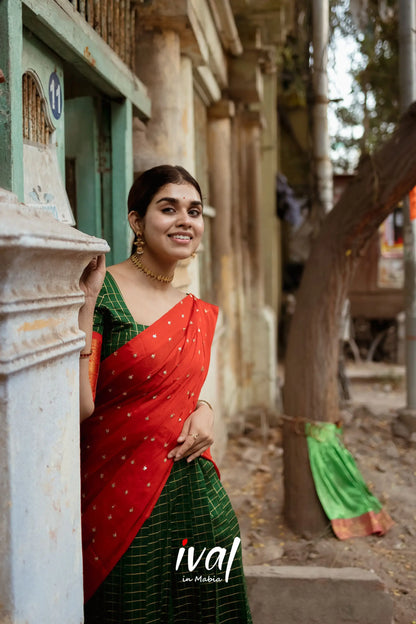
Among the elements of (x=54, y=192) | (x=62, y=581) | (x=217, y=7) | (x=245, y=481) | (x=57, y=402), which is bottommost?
(x=245, y=481)

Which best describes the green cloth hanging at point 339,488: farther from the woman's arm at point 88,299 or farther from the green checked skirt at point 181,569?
the woman's arm at point 88,299

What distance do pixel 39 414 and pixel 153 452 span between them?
2.27ft

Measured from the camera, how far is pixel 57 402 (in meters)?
1.31

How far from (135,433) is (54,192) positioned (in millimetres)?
1004

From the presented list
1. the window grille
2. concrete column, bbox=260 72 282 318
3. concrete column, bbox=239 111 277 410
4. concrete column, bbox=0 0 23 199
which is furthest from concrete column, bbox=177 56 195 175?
concrete column, bbox=260 72 282 318

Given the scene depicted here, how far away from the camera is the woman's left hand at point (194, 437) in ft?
6.22

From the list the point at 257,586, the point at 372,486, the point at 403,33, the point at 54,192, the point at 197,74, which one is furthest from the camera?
the point at 403,33

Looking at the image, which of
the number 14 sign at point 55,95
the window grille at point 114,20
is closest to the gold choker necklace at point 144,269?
the number 14 sign at point 55,95

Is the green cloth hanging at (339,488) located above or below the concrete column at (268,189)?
below

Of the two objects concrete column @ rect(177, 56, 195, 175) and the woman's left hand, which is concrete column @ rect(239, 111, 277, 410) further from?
the woman's left hand

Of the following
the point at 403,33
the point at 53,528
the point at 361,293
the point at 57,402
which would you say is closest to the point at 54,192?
the point at 57,402

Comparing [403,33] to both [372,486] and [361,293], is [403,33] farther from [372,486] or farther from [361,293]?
[361,293]

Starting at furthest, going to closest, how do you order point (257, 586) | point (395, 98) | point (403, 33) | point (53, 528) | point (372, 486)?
point (395, 98) < point (403, 33) < point (372, 486) < point (257, 586) < point (53, 528)

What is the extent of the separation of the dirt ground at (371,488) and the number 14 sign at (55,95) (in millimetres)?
2550
